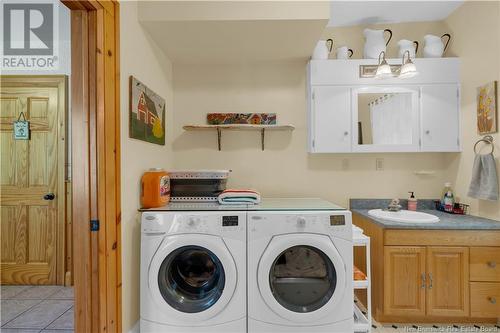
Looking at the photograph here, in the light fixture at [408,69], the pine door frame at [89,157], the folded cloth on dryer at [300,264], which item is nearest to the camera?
the pine door frame at [89,157]

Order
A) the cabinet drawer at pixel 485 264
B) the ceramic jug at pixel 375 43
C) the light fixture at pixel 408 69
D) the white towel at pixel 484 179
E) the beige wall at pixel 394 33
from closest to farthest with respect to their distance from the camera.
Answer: the cabinet drawer at pixel 485 264 → the white towel at pixel 484 179 → the light fixture at pixel 408 69 → the ceramic jug at pixel 375 43 → the beige wall at pixel 394 33

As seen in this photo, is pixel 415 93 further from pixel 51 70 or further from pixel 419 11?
pixel 51 70

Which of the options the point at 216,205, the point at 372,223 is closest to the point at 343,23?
the point at 372,223

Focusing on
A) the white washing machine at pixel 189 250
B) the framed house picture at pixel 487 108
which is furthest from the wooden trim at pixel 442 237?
the white washing machine at pixel 189 250

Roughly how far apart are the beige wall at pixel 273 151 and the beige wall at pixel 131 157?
57cm

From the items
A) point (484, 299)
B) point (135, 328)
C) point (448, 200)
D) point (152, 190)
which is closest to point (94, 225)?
point (152, 190)

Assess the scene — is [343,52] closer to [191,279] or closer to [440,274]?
[440,274]

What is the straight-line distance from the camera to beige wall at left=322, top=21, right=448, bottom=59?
256 centimetres

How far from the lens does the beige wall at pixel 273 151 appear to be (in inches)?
102

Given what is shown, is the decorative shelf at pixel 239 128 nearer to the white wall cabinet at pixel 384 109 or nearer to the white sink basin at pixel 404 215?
the white wall cabinet at pixel 384 109

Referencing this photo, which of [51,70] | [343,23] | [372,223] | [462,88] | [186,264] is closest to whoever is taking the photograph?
[186,264]

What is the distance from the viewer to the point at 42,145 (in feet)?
8.64

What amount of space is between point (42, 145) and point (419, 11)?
12.6 feet

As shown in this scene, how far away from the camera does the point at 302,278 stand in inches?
70.3
